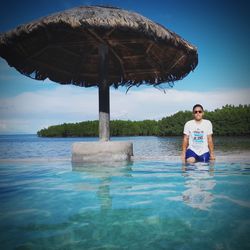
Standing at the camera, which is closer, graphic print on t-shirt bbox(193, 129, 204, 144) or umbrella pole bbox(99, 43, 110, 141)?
graphic print on t-shirt bbox(193, 129, 204, 144)

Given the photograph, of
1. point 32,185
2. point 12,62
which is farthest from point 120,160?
point 12,62

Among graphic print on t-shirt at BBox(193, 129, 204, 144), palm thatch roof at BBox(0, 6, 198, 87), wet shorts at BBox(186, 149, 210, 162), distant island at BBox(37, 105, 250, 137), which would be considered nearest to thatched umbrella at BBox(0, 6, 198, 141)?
palm thatch roof at BBox(0, 6, 198, 87)

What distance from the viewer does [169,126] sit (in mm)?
45438

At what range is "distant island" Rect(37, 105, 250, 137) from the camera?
37.8m

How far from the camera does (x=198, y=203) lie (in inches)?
117

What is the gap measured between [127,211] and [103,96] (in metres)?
5.67

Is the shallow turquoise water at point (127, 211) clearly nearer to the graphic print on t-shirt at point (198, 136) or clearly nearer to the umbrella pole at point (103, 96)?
the graphic print on t-shirt at point (198, 136)

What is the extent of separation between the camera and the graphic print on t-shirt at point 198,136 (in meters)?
5.97

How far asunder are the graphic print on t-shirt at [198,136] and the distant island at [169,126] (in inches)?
1314

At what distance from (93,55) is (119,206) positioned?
24.1 ft

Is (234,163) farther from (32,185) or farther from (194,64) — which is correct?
(32,185)

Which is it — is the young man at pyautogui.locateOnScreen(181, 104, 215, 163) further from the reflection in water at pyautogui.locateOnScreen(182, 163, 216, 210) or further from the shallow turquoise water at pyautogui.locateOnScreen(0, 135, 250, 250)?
the shallow turquoise water at pyautogui.locateOnScreen(0, 135, 250, 250)

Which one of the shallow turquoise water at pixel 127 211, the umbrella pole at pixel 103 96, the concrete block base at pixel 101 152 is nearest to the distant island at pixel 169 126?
the umbrella pole at pixel 103 96

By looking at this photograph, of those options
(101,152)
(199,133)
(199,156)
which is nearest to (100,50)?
(101,152)
